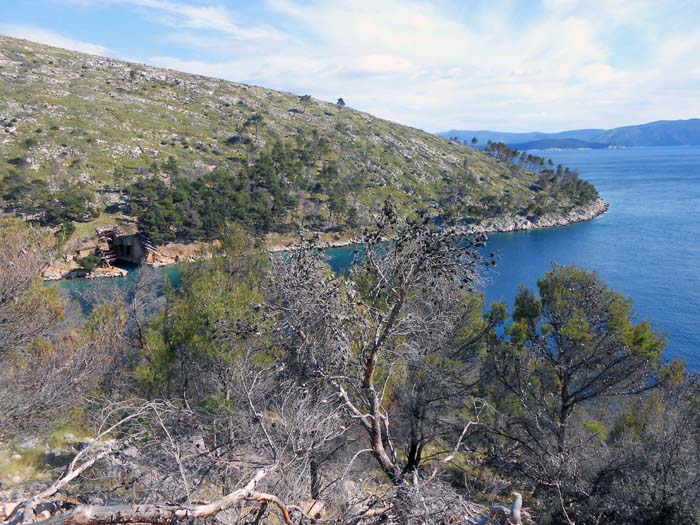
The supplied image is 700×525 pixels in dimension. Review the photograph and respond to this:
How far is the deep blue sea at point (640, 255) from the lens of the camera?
130ft

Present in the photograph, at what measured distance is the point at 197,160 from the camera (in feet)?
259

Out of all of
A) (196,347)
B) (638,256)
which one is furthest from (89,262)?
(638,256)

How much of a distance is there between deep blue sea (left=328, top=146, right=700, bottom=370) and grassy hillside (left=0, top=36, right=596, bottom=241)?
35.5 feet

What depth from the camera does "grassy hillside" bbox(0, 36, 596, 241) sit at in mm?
61594

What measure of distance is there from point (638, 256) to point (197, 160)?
231ft

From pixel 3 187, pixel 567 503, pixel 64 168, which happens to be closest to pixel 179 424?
pixel 567 503

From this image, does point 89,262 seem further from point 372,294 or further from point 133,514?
point 133,514

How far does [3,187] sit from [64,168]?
1147cm

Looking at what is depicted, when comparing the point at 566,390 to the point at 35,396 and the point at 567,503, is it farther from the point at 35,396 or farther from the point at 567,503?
the point at 35,396

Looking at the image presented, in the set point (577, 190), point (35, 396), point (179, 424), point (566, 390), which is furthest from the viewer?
point (577, 190)

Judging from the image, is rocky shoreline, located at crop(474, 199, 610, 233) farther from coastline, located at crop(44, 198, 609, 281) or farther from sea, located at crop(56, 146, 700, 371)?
sea, located at crop(56, 146, 700, 371)

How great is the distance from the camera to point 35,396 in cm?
1100

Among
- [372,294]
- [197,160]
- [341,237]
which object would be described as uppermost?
[197,160]

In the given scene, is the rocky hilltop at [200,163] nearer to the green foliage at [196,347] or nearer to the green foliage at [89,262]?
the green foliage at [89,262]
